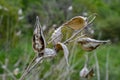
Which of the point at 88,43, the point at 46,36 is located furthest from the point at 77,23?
the point at 46,36

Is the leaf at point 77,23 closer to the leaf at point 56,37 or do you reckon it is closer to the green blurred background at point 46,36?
the leaf at point 56,37

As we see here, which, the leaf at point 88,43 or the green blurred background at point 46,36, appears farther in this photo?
the green blurred background at point 46,36

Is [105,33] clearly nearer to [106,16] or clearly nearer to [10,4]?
[106,16]

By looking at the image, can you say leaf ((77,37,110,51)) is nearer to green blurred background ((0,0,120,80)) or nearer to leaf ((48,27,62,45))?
leaf ((48,27,62,45))

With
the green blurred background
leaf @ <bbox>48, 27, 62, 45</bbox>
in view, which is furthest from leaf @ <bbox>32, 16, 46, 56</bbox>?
the green blurred background

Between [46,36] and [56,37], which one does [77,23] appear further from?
[46,36]

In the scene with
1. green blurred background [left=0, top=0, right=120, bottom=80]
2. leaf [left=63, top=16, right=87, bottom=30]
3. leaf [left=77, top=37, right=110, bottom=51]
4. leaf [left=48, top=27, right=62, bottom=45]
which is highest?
leaf [left=63, top=16, right=87, bottom=30]

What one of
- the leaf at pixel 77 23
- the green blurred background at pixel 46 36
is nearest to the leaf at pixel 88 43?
the leaf at pixel 77 23

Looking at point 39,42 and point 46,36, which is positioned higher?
point 39,42

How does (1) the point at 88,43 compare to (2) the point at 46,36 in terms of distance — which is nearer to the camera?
(1) the point at 88,43
